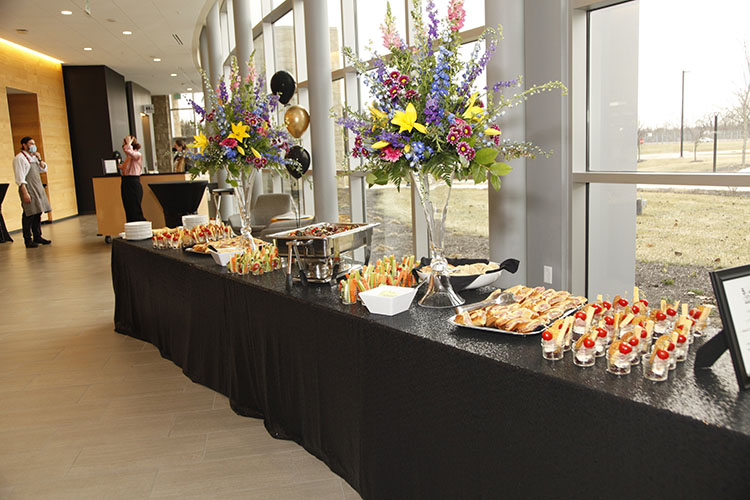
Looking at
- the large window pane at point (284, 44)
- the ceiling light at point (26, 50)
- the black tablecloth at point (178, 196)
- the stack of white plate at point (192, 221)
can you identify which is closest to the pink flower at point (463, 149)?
the stack of white plate at point (192, 221)

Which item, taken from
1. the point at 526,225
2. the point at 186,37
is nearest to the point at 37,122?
the point at 186,37

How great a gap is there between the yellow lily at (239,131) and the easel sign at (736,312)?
220 centimetres

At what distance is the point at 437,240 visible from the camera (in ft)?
6.36

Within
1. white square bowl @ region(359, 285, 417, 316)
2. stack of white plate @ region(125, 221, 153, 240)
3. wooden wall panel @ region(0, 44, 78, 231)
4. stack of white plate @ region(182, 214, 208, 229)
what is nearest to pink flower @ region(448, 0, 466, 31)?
white square bowl @ region(359, 285, 417, 316)

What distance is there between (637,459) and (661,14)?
2.38 metres

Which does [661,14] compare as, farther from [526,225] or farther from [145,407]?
[145,407]

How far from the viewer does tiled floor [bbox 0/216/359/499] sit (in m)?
2.27

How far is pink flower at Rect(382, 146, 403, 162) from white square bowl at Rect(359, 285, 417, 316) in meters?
0.42

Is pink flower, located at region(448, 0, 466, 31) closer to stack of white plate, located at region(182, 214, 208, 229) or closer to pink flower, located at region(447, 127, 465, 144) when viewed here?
pink flower, located at region(447, 127, 465, 144)

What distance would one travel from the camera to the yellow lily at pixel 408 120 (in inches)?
67.8

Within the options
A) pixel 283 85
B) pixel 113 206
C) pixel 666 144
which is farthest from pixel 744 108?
pixel 113 206

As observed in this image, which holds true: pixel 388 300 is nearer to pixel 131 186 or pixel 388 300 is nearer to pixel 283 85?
pixel 283 85

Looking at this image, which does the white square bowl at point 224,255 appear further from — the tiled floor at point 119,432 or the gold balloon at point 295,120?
the gold balloon at point 295,120

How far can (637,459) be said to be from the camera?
115 centimetres
